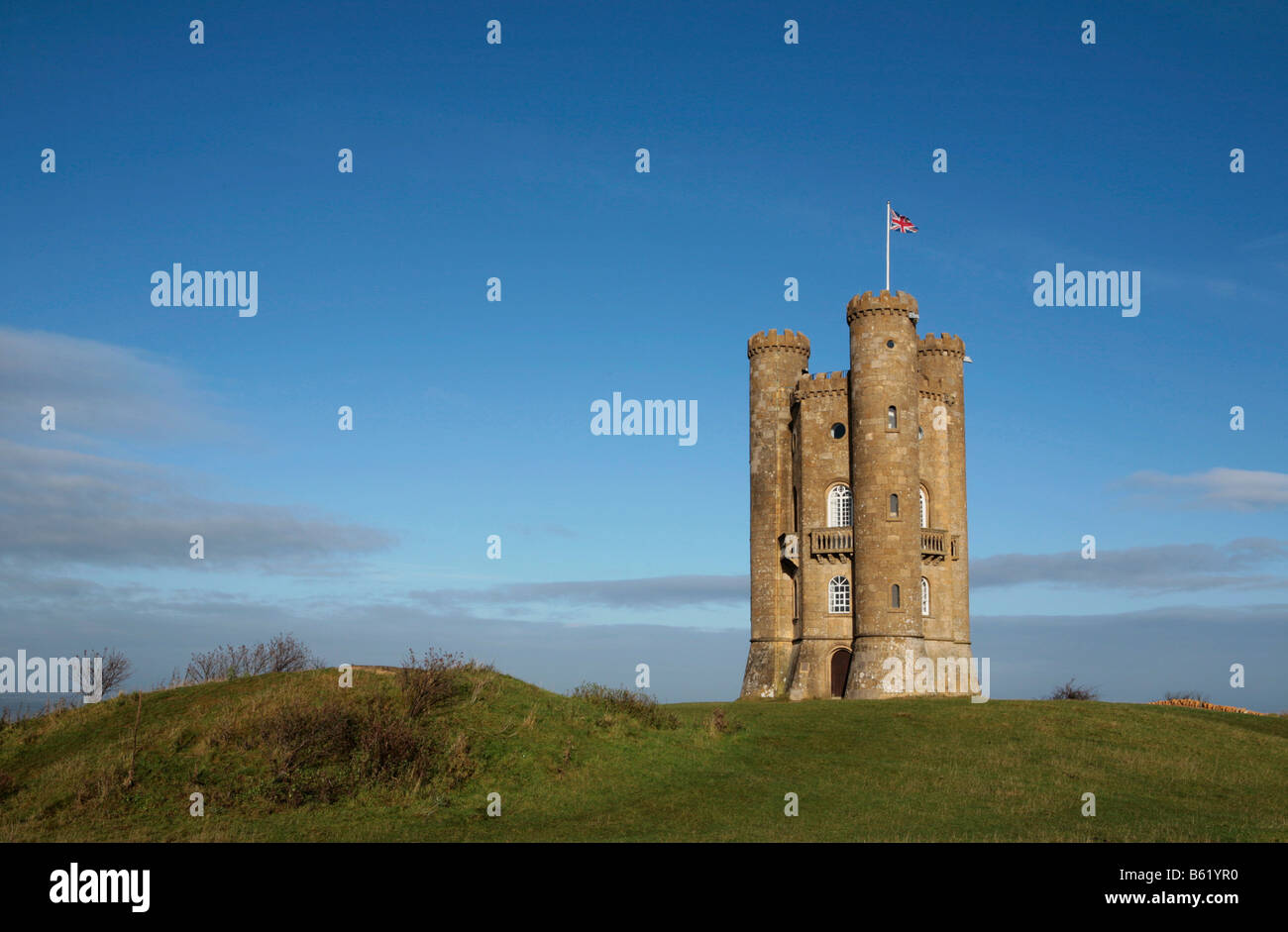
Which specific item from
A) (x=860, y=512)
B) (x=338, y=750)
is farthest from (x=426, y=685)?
(x=860, y=512)

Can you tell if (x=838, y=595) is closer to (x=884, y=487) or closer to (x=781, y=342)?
(x=884, y=487)

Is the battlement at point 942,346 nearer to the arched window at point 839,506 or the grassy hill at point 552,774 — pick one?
the arched window at point 839,506

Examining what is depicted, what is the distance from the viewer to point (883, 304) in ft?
179

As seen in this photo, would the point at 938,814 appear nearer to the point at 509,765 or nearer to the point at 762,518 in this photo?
the point at 509,765

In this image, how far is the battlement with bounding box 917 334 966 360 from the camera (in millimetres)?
59781

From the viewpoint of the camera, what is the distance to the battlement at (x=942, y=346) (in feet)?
196

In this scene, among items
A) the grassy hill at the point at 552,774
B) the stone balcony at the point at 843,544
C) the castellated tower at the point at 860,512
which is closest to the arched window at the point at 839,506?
the castellated tower at the point at 860,512

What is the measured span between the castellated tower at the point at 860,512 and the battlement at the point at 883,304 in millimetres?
87
